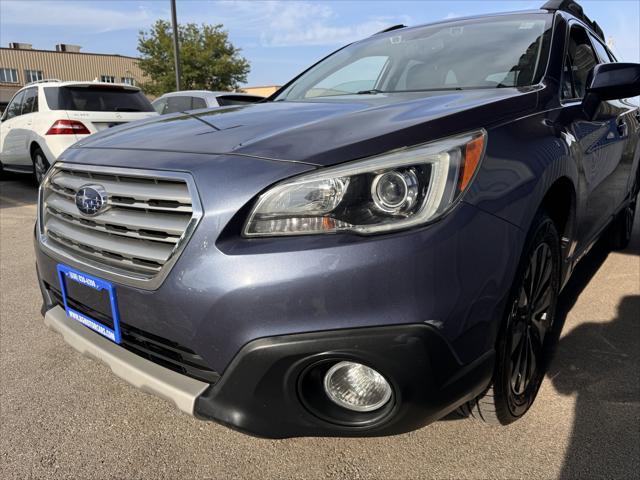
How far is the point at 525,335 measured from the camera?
186cm

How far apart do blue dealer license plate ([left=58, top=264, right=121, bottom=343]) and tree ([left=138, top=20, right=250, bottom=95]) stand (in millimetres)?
25700

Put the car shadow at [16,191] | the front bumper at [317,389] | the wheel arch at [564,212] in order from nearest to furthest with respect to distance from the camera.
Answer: the front bumper at [317,389] < the wheel arch at [564,212] < the car shadow at [16,191]

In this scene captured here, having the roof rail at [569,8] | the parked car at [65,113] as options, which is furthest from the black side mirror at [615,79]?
the parked car at [65,113]

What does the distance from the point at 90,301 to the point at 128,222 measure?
0.34 meters

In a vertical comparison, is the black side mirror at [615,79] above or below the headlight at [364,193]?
above

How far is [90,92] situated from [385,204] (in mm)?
6873

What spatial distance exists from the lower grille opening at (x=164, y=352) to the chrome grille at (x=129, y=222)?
0.58 ft

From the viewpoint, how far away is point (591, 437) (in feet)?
6.27

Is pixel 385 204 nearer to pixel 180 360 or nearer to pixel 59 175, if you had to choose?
pixel 180 360

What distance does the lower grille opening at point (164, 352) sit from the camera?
1.49 metres

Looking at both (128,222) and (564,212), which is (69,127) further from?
(564,212)

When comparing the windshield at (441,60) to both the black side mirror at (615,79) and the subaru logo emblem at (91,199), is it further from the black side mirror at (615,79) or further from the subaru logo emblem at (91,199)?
the subaru logo emblem at (91,199)

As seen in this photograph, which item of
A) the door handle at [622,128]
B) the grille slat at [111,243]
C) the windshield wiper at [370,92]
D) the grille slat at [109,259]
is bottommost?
the grille slat at [109,259]

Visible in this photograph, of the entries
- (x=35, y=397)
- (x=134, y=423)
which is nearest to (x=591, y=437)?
(x=134, y=423)
